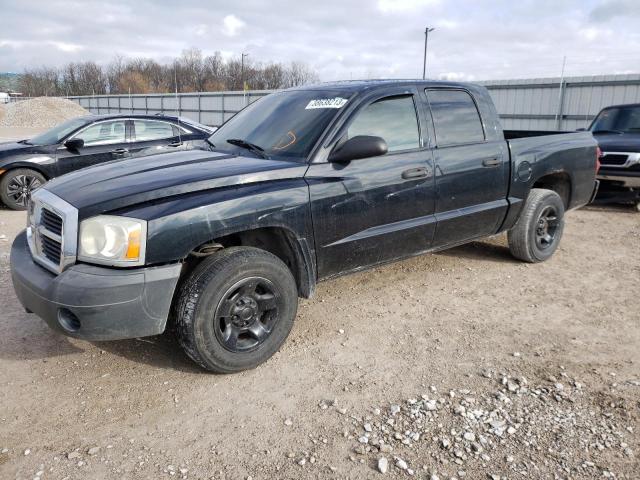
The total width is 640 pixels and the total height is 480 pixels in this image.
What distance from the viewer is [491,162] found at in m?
4.64

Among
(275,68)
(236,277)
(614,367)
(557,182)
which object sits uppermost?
(275,68)

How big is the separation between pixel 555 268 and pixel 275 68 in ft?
218

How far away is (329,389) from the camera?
3.16 metres

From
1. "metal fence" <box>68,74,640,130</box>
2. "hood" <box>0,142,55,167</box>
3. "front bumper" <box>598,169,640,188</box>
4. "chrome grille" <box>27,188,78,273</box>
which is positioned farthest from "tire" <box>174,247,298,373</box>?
"metal fence" <box>68,74,640,130</box>

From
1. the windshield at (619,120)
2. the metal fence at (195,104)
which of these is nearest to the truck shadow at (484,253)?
the windshield at (619,120)

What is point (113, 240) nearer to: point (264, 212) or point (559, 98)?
point (264, 212)

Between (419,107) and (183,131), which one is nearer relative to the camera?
(419,107)

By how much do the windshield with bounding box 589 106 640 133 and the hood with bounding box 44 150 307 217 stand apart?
26.4 feet

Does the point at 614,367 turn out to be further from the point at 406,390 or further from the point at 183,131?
the point at 183,131

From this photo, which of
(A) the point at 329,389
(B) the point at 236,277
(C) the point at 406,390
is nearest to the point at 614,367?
(C) the point at 406,390

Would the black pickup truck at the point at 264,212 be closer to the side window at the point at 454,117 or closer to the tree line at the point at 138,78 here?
the side window at the point at 454,117

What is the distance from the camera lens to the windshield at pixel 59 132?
8531mm

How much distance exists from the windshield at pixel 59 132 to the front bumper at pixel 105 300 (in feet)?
21.0

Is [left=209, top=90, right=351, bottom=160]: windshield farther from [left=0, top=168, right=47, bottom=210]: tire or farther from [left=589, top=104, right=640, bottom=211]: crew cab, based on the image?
[left=589, top=104, right=640, bottom=211]: crew cab
